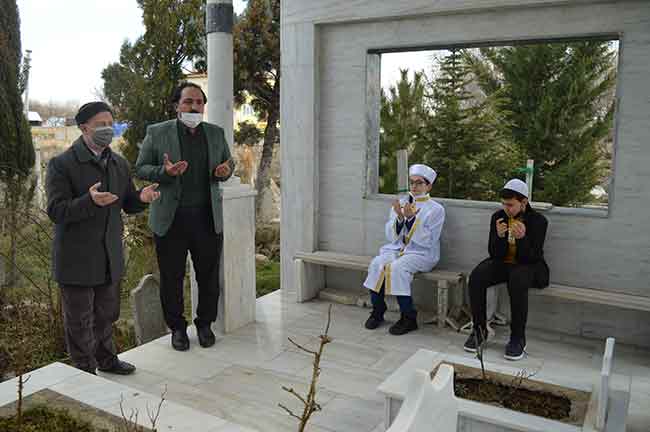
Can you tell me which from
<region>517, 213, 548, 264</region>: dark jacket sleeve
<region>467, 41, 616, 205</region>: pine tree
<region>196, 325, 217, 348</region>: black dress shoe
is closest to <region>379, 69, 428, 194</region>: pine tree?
<region>467, 41, 616, 205</region>: pine tree

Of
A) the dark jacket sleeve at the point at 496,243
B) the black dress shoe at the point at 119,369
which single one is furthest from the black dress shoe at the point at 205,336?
the dark jacket sleeve at the point at 496,243

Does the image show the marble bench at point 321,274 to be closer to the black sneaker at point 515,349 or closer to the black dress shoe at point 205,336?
the black sneaker at point 515,349

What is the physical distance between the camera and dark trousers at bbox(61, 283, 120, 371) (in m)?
4.00

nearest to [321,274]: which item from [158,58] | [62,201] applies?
[62,201]

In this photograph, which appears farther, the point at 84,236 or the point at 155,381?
the point at 155,381

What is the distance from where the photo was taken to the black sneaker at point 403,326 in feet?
18.0

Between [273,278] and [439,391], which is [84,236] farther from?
[273,278]

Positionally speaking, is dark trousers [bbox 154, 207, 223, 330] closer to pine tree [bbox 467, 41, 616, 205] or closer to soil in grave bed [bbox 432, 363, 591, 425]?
soil in grave bed [bbox 432, 363, 591, 425]

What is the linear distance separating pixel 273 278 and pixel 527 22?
4.95m

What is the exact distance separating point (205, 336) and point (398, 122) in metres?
4.51

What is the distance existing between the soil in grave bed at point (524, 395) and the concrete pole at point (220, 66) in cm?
297

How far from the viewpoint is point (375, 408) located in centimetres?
406

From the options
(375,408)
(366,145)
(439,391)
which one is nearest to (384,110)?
(366,145)

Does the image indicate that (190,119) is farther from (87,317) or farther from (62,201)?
(87,317)
